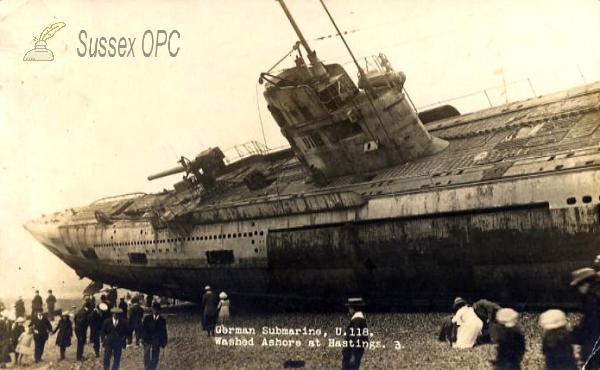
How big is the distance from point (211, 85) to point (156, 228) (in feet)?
18.5

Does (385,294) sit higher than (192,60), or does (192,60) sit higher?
(192,60)

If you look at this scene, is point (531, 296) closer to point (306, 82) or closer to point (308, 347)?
point (308, 347)

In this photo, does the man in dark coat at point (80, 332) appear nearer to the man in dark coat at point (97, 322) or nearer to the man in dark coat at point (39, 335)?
the man in dark coat at point (97, 322)

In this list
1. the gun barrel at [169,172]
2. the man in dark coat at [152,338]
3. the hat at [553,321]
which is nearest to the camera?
the hat at [553,321]

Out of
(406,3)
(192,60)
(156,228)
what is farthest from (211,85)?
(156,228)

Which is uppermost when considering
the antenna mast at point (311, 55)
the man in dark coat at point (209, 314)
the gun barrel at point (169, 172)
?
the antenna mast at point (311, 55)

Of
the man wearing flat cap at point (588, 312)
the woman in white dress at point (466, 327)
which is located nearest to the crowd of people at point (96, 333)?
the woman in white dress at point (466, 327)

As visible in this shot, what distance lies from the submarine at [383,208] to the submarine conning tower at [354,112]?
0.10ft

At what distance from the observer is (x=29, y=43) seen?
34.3 feet

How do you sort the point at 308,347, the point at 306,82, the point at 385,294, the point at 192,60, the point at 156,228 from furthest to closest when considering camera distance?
the point at 156,228
the point at 306,82
the point at 192,60
the point at 385,294
the point at 308,347

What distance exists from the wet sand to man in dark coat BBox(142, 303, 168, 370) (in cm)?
21

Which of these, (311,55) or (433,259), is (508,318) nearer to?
(433,259)

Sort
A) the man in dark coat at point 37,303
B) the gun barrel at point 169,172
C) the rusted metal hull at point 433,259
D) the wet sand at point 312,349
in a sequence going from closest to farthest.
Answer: the wet sand at point 312,349 → the rusted metal hull at point 433,259 → the man in dark coat at point 37,303 → the gun barrel at point 169,172

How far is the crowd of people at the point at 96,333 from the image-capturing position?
30.4ft
